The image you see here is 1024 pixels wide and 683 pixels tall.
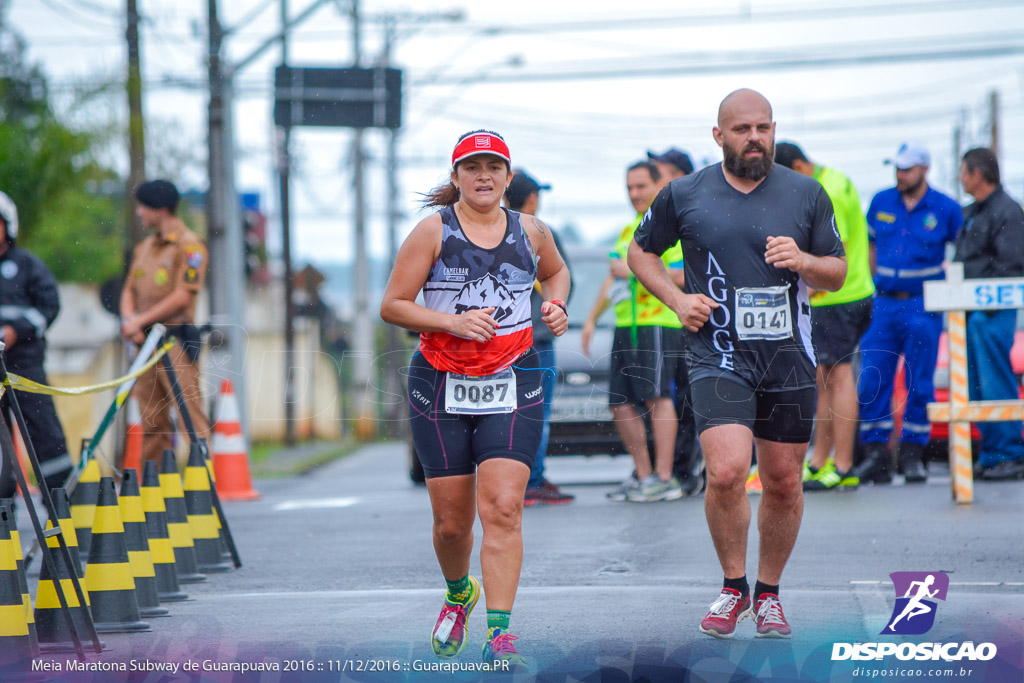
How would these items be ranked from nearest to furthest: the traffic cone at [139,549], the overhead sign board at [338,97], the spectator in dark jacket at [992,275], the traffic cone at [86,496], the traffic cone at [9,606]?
the traffic cone at [9,606] → the traffic cone at [139,549] → the traffic cone at [86,496] → the spectator in dark jacket at [992,275] → the overhead sign board at [338,97]

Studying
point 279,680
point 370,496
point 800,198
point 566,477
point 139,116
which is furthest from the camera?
point 139,116

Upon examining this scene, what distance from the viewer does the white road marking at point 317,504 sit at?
10852 mm

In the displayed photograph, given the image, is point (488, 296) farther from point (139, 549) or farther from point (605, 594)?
point (139, 549)

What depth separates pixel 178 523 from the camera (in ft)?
23.1

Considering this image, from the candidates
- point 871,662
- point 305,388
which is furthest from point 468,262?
point 305,388

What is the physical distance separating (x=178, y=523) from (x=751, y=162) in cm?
340

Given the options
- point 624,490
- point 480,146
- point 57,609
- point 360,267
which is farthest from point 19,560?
point 360,267

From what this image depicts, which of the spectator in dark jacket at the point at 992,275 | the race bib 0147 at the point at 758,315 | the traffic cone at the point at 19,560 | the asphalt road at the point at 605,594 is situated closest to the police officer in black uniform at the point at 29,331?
the asphalt road at the point at 605,594

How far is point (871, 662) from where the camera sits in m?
4.55

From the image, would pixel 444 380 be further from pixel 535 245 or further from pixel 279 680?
pixel 279 680

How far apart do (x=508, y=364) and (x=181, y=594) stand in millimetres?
2371

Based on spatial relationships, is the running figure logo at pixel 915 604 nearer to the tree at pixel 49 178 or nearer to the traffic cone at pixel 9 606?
the traffic cone at pixel 9 606

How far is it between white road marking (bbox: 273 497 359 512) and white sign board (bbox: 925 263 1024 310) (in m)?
4.59

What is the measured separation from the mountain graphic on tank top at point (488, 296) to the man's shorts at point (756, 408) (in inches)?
33.6
